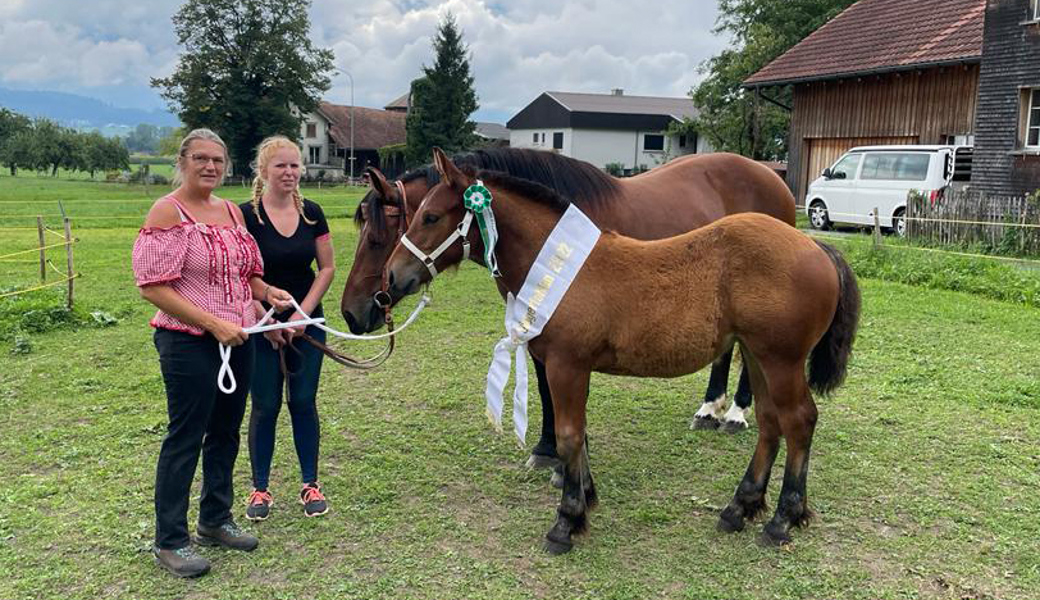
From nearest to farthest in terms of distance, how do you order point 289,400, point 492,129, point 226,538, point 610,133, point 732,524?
point 226,538
point 732,524
point 289,400
point 610,133
point 492,129

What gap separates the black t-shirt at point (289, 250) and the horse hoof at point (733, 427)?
3.03 metres

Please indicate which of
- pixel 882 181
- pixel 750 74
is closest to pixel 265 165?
pixel 882 181

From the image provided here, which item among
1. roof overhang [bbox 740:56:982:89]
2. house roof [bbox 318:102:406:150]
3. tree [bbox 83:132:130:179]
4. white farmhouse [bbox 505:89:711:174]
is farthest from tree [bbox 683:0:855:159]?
tree [bbox 83:132:130:179]

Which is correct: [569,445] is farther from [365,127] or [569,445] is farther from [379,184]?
[365,127]

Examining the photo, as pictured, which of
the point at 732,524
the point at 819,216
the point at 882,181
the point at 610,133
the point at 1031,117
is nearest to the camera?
the point at 732,524

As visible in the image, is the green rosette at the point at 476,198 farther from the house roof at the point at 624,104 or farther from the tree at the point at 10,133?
the tree at the point at 10,133

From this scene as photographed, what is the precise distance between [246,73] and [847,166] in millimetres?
42408

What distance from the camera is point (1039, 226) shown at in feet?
37.8

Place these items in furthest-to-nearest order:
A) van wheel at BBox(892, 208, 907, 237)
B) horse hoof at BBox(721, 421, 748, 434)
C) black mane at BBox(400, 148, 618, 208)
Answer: van wheel at BBox(892, 208, 907, 237) → horse hoof at BBox(721, 421, 748, 434) → black mane at BBox(400, 148, 618, 208)

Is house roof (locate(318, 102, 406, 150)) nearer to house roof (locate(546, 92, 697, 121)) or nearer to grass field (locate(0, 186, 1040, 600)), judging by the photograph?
house roof (locate(546, 92, 697, 121))

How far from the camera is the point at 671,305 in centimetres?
333

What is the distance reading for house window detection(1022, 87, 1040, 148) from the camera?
51.3 feet

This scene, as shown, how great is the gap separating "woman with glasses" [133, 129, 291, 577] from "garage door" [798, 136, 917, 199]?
20461mm

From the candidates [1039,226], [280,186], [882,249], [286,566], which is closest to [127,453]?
[286,566]
